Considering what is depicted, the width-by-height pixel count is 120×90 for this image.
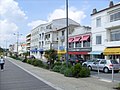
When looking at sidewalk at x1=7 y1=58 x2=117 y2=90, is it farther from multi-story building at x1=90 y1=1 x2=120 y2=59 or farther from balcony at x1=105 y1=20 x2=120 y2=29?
balcony at x1=105 y1=20 x2=120 y2=29

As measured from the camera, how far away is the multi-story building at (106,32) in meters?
35.8

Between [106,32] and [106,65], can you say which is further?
[106,32]

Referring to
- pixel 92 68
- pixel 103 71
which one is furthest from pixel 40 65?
pixel 103 71

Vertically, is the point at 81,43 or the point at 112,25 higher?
the point at 112,25

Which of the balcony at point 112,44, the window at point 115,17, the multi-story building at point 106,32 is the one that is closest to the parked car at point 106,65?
the multi-story building at point 106,32

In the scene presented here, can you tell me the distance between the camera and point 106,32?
3869 centimetres

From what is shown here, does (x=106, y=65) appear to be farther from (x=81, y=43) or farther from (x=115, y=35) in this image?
(x=81, y=43)

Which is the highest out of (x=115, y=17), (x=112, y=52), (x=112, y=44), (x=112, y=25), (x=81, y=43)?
(x=115, y=17)

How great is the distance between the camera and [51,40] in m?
73.9

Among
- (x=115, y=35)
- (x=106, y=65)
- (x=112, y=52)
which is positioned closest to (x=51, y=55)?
(x=106, y=65)

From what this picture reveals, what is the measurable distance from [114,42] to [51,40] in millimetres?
39179

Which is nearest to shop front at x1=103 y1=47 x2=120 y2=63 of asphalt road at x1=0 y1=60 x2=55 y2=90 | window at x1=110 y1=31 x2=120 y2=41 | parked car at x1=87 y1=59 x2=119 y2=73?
window at x1=110 y1=31 x2=120 y2=41

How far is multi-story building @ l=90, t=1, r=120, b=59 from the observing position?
118 feet

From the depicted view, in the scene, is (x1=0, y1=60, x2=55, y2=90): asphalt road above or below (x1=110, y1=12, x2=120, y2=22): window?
below
